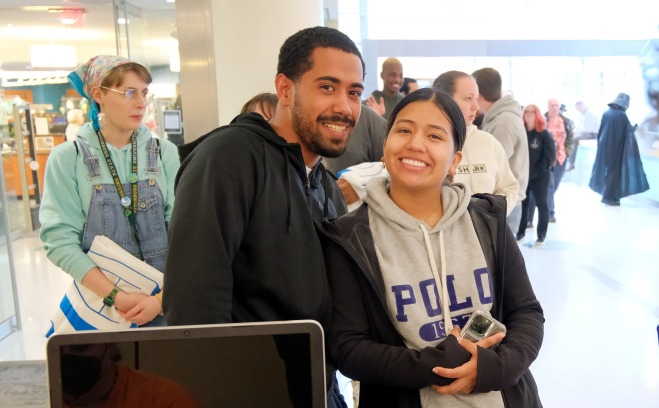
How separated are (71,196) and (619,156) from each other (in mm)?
9047

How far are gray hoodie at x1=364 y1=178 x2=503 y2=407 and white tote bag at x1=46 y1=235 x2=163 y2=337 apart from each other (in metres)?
1.01

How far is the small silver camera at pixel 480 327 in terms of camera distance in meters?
1.18

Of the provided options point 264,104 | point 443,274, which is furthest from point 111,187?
point 443,274

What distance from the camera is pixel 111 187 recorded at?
82.9 inches

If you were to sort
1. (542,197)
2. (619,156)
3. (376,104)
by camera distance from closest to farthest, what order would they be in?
(376,104)
(542,197)
(619,156)

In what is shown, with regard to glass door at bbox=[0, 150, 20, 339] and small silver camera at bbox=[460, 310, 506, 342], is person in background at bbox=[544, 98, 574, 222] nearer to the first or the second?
glass door at bbox=[0, 150, 20, 339]

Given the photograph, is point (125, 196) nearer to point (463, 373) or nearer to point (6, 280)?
point (463, 373)

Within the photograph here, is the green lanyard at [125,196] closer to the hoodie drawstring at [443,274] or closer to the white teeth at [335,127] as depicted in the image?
the white teeth at [335,127]

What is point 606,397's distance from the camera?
122 inches

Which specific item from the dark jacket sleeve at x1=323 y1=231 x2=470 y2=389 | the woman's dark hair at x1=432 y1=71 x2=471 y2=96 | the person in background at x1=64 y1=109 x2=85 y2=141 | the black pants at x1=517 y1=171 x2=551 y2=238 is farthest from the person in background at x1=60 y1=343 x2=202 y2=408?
the black pants at x1=517 y1=171 x2=551 y2=238

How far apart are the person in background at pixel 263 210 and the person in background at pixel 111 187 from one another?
0.92 metres

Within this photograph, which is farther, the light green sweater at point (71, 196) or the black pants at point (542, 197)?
the black pants at point (542, 197)

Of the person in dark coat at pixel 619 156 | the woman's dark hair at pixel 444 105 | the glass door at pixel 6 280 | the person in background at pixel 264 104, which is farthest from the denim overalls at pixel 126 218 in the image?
the person in dark coat at pixel 619 156

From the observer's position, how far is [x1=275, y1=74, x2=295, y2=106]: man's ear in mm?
1404
